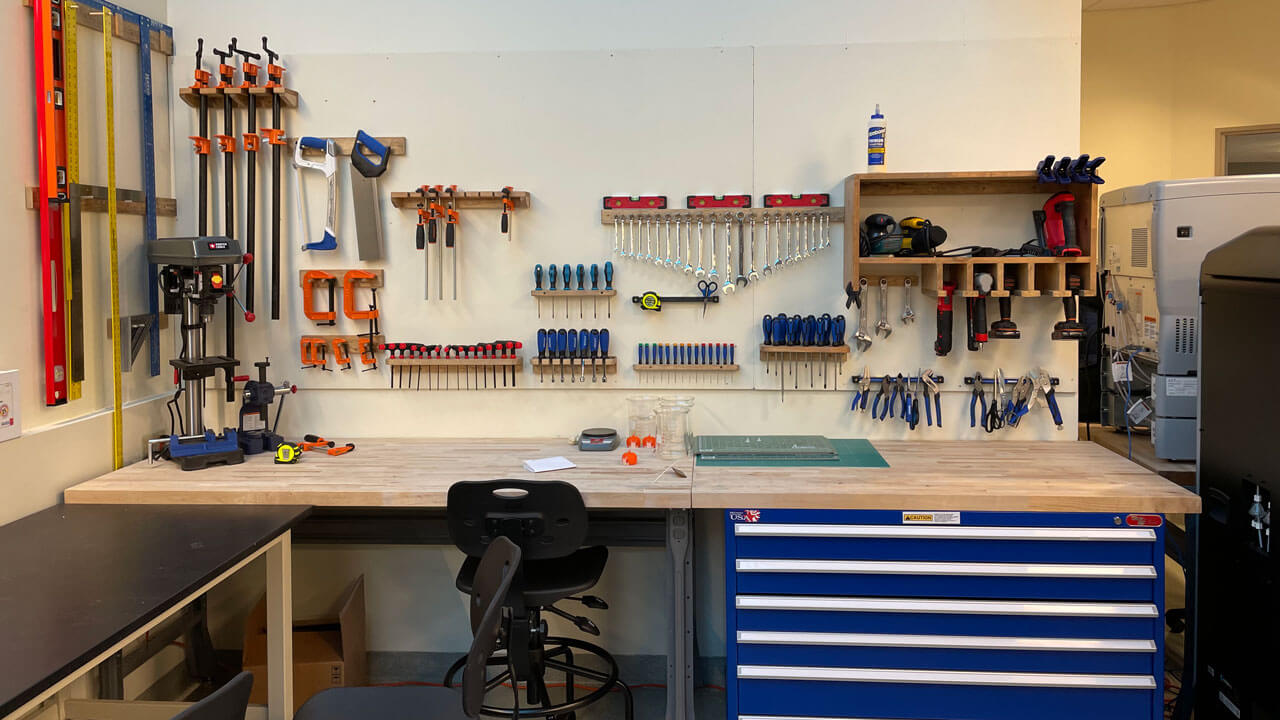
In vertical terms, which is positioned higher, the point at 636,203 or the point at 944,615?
the point at 636,203

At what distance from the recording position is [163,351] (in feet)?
9.34

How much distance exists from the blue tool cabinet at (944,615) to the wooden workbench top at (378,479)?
32cm

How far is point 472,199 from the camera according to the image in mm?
2902

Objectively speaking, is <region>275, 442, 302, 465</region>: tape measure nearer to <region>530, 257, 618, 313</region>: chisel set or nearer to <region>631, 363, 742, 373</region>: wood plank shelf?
<region>530, 257, 618, 313</region>: chisel set

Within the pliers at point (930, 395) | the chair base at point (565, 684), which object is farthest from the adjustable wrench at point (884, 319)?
the chair base at point (565, 684)

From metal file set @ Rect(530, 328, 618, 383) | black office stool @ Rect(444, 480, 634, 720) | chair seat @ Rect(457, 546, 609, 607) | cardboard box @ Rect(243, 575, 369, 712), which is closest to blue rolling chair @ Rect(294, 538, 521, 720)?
black office stool @ Rect(444, 480, 634, 720)

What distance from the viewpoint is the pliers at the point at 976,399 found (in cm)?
283

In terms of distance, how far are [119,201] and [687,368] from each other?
6.27ft

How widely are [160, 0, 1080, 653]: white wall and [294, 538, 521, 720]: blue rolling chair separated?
1234 mm

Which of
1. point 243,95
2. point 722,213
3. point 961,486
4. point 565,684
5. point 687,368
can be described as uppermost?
point 243,95

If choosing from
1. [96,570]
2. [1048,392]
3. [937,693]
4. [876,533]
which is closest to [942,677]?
[937,693]

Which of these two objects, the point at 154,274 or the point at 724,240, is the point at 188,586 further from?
the point at 724,240

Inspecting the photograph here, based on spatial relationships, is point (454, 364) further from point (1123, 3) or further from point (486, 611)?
point (1123, 3)

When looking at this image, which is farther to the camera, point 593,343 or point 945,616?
point 593,343
